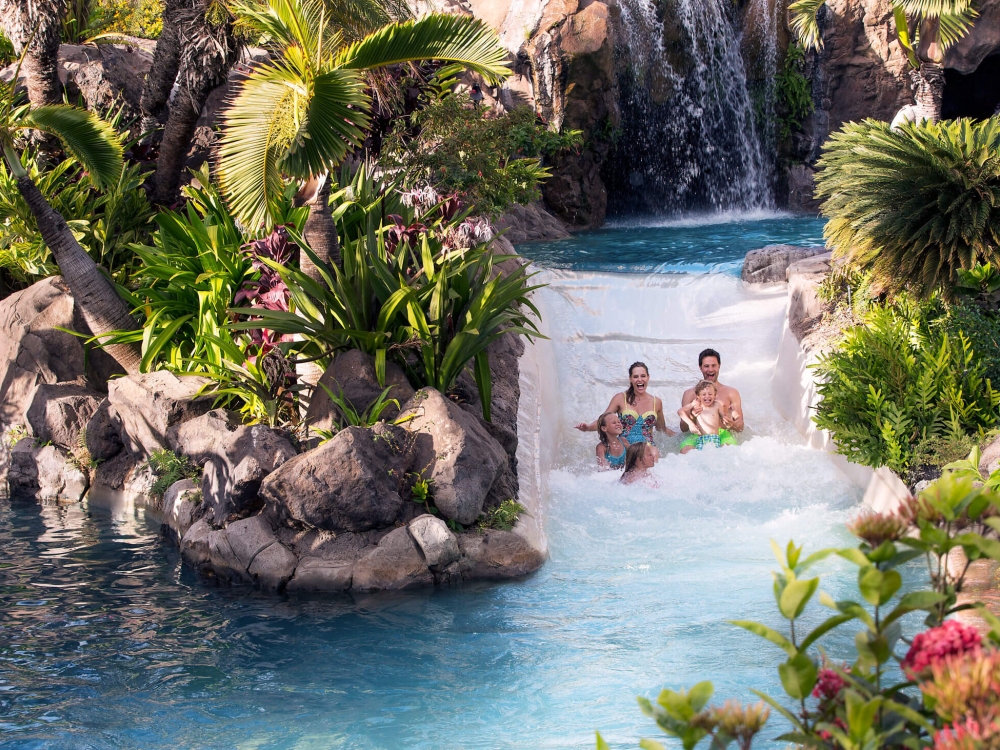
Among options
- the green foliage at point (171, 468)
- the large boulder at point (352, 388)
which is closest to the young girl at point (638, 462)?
the large boulder at point (352, 388)

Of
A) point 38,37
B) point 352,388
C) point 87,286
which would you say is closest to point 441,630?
point 352,388

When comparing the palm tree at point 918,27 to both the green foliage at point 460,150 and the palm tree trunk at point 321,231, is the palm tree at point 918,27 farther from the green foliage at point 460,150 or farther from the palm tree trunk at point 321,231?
the palm tree trunk at point 321,231

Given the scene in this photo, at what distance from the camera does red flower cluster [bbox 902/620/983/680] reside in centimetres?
183

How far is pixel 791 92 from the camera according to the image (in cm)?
1791

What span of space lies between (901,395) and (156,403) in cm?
575

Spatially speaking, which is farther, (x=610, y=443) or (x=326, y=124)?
(x=610, y=443)

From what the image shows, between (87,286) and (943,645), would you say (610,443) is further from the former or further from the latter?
(943,645)

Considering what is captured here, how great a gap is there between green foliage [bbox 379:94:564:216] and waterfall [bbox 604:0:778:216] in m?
7.43

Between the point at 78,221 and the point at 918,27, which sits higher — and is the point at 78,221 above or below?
below

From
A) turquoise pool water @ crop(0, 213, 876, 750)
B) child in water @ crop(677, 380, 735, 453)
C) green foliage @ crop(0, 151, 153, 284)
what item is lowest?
turquoise pool water @ crop(0, 213, 876, 750)

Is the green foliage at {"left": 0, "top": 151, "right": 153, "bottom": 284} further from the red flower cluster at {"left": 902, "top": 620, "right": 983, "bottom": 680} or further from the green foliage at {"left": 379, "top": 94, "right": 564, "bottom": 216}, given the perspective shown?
the red flower cluster at {"left": 902, "top": 620, "right": 983, "bottom": 680}

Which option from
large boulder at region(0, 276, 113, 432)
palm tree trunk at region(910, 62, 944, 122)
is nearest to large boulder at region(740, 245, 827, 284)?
palm tree trunk at region(910, 62, 944, 122)

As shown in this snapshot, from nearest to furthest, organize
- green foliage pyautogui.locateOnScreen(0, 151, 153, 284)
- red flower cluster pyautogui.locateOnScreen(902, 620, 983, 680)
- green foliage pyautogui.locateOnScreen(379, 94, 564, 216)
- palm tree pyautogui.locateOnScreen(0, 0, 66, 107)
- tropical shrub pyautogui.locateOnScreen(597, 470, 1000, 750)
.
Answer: tropical shrub pyautogui.locateOnScreen(597, 470, 1000, 750) < red flower cluster pyautogui.locateOnScreen(902, 620, 983, 680) < green foliage pyautogui.locateOnScreen(379, 94, 564, 216) < green foliage pyautogui.locateOnScreen(0, 151, 153, 284) < palm tree pyautogui.locateOnScreen(0, 0, 66, 107)

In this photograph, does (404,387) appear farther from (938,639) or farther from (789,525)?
(938,639)
